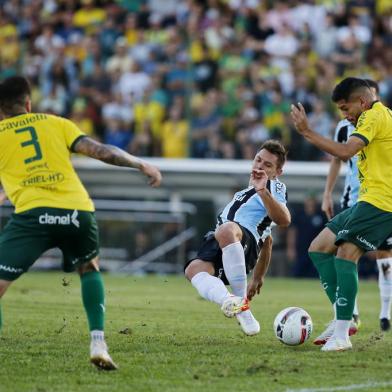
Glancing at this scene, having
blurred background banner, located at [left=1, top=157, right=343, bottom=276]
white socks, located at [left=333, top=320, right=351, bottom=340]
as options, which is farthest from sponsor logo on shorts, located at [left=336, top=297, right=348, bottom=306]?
blurred background banner, located at [left=1, top=157, right=343, bottom=276]

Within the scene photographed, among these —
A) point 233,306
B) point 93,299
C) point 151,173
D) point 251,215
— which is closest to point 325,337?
point 233,306

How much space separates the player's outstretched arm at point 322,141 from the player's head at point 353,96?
388mm

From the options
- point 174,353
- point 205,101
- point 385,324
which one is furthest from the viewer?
point 205,101

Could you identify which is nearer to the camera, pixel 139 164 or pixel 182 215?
pixel 139 164

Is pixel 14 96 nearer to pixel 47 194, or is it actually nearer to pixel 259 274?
pixel 47 194

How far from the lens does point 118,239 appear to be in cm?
2247

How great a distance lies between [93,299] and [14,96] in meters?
1.52

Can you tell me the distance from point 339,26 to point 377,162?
14.8m

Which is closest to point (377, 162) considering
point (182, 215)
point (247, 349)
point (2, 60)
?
point (247, 349)

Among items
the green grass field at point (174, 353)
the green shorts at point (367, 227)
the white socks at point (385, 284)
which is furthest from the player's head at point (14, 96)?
the white socks at point (385, 284)

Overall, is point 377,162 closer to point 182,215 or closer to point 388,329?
point 388,329

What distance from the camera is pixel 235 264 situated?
914cm

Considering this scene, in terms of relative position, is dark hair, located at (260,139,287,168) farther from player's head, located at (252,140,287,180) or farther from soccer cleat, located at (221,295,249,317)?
soccer cleat, located at (221,295,249,317)

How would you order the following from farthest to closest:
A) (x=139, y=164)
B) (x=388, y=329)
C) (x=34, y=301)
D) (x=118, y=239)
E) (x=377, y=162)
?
(x=118, y=239) < (x=34, y=301) < (x=388, y=329) < (x=377, y=162) < (x=139, y=164)
